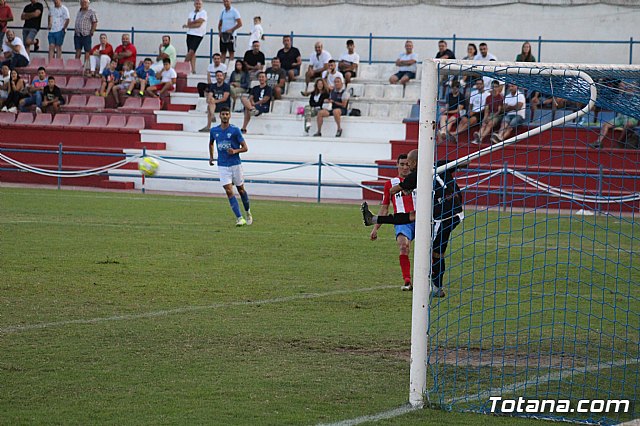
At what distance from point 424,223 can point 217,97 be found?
2233 cm

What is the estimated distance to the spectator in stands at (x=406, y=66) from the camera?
95.8 ft

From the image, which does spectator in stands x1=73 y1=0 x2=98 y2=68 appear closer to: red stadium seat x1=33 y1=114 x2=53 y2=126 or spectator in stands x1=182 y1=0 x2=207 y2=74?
red stadium seat x1=33 y1=114 x2=53 y2=126

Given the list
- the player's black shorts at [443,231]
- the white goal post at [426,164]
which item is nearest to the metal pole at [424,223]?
the white goal post at [426,164]

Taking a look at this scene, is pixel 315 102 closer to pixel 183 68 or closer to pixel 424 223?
pixel 183 68

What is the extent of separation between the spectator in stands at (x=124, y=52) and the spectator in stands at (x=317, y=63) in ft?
18.4

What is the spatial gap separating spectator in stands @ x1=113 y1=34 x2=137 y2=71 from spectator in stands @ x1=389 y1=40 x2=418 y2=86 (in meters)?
8.06

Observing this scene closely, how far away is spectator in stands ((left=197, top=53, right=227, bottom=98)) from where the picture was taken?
2933 cm

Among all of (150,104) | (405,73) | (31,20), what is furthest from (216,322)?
(31,20)

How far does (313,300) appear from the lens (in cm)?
1069

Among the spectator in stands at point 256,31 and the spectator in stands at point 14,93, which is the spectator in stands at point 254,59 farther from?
the spectator in stands at point 14,93

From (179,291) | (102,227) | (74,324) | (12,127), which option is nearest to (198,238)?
(102,227)

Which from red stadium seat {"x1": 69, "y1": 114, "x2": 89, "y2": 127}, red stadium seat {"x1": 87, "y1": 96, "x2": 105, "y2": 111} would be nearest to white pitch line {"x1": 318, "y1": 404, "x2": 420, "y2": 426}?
red stadium seat {"x1": 69, "y1": 114, "x2": 89, "y2": 127}

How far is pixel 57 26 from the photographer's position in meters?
31.9

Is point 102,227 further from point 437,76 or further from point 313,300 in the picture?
point 437,76
